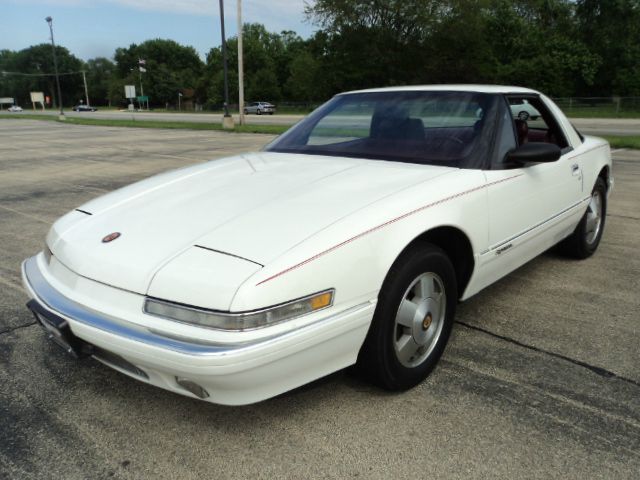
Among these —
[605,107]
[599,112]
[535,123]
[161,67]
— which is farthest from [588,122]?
[161,67]

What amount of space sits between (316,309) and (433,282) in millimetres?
794

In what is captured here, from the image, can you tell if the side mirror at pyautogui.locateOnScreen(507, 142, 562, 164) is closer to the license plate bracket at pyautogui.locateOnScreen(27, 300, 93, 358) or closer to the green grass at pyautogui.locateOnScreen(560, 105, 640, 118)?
the license plate bracket at pyautogui.locateOnScreen(27, 300, 93, 358)

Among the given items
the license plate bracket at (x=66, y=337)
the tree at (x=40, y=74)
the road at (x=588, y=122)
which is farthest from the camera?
the tree at (x=40, y=74)

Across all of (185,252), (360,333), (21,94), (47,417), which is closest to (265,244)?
(185,252)

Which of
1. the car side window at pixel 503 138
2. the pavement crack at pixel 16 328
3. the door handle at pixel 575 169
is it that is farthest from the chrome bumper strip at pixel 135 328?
the door handle at pixel 575 169

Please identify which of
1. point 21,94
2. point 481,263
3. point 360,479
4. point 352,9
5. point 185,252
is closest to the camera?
point 360,479

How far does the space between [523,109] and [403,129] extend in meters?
1.01

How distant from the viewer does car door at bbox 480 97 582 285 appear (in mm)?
2910

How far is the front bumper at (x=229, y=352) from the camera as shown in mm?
1850

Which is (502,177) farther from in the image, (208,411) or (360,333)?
(208,411)

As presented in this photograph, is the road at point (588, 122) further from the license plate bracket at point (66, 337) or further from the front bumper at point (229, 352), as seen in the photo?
the license plate bracket at point (66, 337)

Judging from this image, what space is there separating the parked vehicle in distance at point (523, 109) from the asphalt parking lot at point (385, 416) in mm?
1291

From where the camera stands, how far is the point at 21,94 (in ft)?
381

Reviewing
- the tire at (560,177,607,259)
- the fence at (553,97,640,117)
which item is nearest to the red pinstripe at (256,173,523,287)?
the tire at (560,177,607,259)
